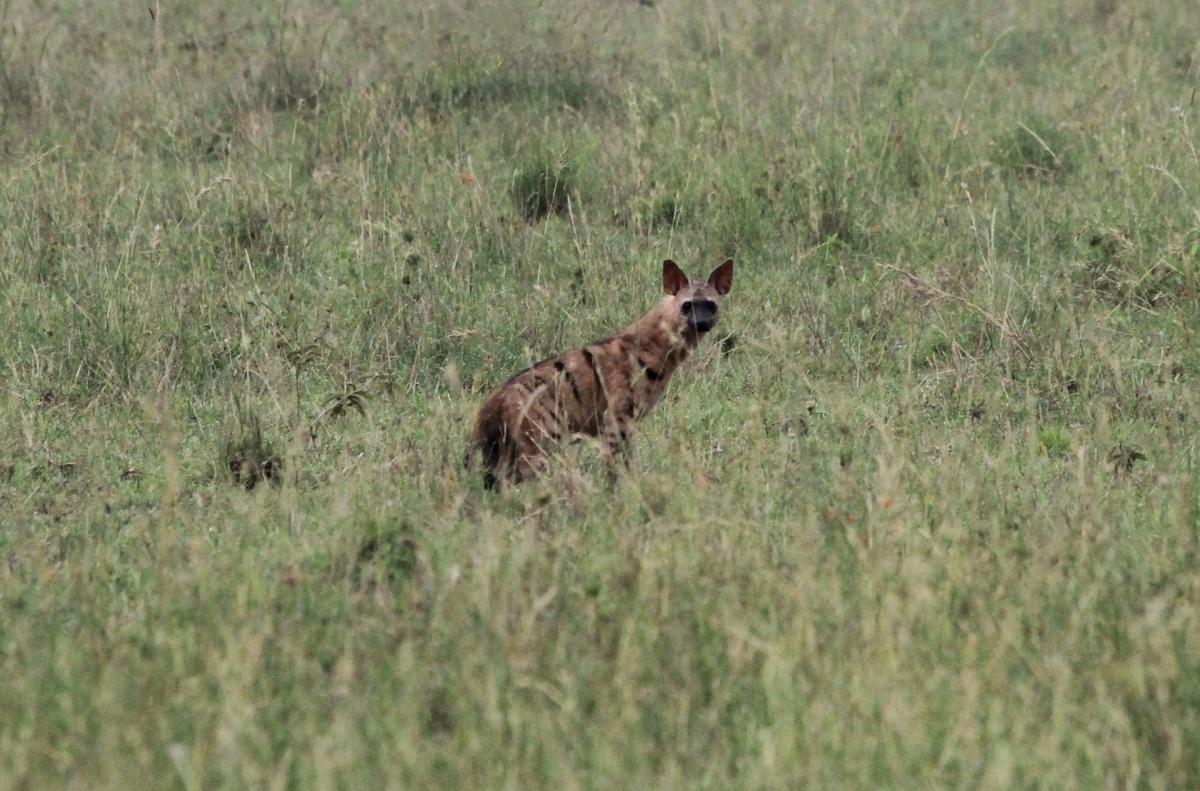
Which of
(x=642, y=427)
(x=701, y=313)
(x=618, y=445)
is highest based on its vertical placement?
(x=701, y=313)

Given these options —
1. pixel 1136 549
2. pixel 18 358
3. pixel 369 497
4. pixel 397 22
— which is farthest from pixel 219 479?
pixel 397 22

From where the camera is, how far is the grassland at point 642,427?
4023 mm

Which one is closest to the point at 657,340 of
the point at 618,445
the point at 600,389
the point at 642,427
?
the point at 642,427

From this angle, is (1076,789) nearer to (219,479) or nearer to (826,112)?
(219,479)

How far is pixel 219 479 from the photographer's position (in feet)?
21.2

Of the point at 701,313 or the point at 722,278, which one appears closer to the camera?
the point at 701,313

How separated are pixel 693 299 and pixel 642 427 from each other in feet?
2.11

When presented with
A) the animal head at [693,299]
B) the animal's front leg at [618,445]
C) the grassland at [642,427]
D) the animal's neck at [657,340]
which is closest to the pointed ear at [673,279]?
the animal head at [693,299]

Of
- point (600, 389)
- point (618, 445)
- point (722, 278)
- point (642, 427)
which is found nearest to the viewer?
point (618, 445)

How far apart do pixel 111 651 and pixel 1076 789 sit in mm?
2405

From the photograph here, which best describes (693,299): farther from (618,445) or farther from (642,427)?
(618,445)

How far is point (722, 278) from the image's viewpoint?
7648 millimetres

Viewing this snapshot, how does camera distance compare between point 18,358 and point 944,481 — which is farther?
point 18,358

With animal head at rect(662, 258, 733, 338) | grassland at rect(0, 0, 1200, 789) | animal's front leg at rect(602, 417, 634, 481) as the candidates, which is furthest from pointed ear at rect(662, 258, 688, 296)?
animal's front leg at rect(602, 417, 634, 481)
